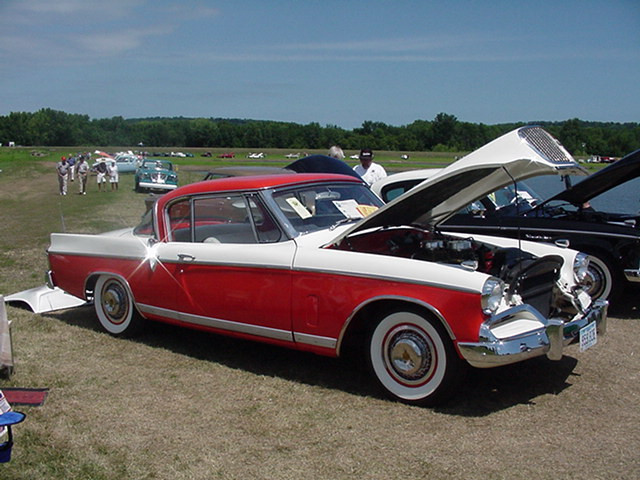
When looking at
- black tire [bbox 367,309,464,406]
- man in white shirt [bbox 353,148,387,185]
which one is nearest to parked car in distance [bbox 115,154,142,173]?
man in white shirt [bbox 353,148,387,185]

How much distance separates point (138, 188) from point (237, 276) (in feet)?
85.1

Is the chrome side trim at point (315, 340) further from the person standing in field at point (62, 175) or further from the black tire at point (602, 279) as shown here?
the person standing in field at point (62, 175)

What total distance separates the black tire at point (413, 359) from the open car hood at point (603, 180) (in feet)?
11.6

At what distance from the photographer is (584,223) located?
6926 millimetres

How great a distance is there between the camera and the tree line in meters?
16.6

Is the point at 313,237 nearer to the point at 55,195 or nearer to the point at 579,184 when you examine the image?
the point at 579,184

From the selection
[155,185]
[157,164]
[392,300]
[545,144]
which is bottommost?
[155,185]

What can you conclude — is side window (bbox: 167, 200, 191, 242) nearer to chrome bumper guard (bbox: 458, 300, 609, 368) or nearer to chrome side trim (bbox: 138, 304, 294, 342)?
chrome side trim (bbox: 138, 304, 294, 342)

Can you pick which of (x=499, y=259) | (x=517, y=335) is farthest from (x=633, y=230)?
(x=517, y=335)

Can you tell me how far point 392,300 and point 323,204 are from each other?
144 centimetres

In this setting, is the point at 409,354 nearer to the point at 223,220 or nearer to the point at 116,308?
the point at 223,220

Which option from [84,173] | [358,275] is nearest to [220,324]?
[358,275]

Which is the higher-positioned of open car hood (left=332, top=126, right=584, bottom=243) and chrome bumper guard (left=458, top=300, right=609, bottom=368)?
open car hood (left=332, top=126, right=584, bottom=243)

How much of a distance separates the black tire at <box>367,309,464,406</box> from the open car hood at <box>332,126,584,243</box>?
80cm
